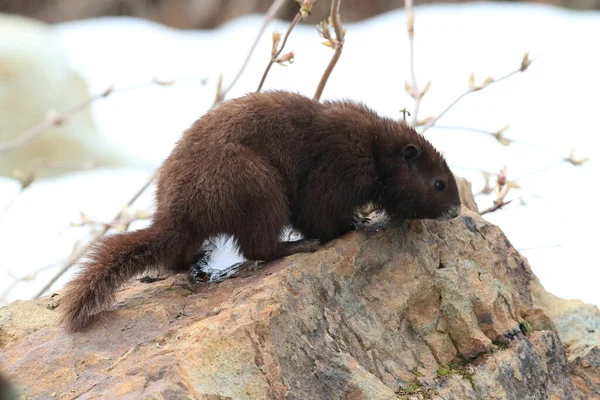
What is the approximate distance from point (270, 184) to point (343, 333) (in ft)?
2.77

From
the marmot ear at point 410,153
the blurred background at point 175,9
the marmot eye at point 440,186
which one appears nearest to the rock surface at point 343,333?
the marmot eye at point 440,186

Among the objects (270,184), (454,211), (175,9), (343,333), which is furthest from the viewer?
(175,9)

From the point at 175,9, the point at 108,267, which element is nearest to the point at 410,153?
the point at 108,267

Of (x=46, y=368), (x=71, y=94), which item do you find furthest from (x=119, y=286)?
(x=71, y=94)

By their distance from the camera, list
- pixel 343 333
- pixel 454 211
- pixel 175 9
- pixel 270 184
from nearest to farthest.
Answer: pixel 343 333, pixel 270 184, pixel 454 211, pixel 175 9

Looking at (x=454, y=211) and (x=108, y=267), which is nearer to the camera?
(x=108, y=267)

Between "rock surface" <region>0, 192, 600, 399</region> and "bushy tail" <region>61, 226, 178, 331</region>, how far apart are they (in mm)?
96

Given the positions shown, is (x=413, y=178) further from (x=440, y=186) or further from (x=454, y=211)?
(x=454, y=211)

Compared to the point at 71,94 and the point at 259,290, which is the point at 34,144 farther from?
the point at 259,290

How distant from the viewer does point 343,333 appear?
13.3 feet

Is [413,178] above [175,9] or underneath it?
above

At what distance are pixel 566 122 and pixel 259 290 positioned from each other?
6.09 m

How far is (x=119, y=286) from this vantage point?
4137 mm

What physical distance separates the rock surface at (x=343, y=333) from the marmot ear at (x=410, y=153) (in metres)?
0.37
